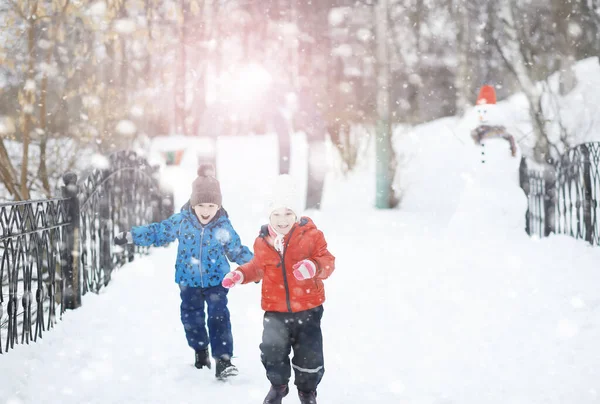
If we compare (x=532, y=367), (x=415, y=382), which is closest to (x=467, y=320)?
(x=532, y=367)

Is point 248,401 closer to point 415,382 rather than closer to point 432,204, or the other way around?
point 415,382

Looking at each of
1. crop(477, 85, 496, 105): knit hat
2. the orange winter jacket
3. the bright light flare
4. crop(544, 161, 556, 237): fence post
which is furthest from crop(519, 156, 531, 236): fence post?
the orange winter jacket

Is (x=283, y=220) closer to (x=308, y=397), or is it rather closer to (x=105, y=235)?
(x=308, y=397)

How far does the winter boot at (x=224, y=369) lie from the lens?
165 inches

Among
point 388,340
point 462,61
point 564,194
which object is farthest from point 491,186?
point 462,61

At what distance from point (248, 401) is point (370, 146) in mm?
16821

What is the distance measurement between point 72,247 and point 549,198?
7.10 m

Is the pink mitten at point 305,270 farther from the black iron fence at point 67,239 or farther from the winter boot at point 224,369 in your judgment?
the black iron fence at point 67,239

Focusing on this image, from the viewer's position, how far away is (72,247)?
5.92m

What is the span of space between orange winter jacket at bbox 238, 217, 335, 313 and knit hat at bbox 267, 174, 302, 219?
0.38 feet

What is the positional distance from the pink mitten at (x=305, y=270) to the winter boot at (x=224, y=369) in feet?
4.02

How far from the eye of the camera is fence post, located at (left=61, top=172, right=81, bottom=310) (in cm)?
583

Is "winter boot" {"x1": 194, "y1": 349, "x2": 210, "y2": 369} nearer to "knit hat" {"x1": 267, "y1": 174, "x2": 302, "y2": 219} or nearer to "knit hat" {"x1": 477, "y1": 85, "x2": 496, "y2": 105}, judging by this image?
"knit hat" {"x1": 267, "y1": 174, "x2": 302, "y2": 219}

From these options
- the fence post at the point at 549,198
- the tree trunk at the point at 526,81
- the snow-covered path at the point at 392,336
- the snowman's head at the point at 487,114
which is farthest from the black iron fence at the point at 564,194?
the tree trunk at the point at 526,81
